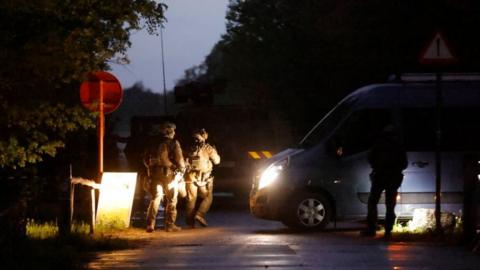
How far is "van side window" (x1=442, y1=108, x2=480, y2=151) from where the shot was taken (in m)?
17.0

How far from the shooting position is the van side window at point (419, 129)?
55.8ft

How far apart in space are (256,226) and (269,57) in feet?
80.7

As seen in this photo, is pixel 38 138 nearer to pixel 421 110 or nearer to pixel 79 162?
pixel 421 110

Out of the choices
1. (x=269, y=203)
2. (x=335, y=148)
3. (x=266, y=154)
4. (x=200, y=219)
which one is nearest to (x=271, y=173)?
(x=269, y=203)

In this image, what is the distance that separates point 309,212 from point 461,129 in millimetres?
2776

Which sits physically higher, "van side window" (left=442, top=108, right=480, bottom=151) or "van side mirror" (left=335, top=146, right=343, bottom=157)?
"van side window" (left=442, top=108, right=480, bottom=151)

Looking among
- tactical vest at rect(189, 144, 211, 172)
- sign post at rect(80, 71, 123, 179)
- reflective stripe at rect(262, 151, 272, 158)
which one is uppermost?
sign post at rect(80, 71, 123, 179)

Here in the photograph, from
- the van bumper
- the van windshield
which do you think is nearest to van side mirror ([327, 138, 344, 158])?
the van windshield

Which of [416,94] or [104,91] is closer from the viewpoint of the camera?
[104,91]

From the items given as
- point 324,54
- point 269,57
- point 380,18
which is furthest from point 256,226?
point 269,57

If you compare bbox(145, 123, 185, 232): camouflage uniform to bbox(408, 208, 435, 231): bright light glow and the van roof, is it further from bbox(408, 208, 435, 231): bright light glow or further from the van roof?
bbox(408, 208, 435, 231): bright light glow

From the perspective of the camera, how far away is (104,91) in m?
16.1

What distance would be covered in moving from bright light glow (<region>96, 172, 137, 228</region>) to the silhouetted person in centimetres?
385

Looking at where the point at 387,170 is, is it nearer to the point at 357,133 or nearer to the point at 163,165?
the point at 357,133
